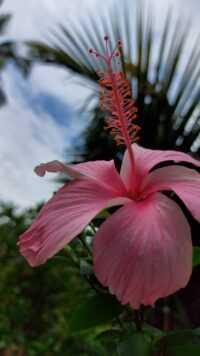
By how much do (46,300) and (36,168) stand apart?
2303 millimetres

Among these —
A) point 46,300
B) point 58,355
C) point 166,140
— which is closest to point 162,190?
point 166,140

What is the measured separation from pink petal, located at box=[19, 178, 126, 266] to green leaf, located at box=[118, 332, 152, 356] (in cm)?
11

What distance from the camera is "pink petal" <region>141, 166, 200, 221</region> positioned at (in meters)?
0.46

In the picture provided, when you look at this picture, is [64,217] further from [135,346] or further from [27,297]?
[27,297]

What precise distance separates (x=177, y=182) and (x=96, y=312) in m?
0.16

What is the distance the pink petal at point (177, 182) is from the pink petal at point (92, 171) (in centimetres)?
3

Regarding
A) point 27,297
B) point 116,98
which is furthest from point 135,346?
point 27,297

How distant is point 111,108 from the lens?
0.60 m

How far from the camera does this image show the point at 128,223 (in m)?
0.43

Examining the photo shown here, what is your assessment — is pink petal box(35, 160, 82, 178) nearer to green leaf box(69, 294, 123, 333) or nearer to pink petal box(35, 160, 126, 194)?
pink petal box(35, 160, 126, 194)

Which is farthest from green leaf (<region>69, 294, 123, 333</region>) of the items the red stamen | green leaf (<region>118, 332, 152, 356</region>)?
the red stamen

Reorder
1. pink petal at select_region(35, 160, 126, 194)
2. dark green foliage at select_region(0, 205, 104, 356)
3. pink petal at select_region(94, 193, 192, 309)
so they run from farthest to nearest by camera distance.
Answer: dark green foliage at select_region(0, 205, 104, 356), pink petal at select_region(35, 160, 126, 194), pink petal at select_region(94, 193, 192, 309)

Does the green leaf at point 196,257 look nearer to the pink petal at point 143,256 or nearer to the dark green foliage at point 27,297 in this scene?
the pink petal at point 143,256

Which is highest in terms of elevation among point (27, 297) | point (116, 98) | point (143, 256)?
point (116, 98)
